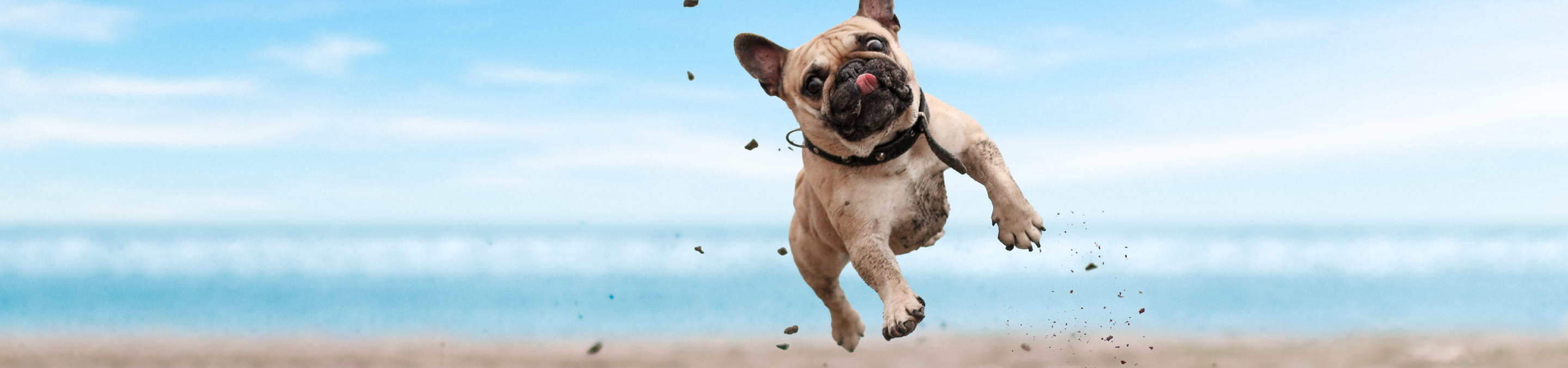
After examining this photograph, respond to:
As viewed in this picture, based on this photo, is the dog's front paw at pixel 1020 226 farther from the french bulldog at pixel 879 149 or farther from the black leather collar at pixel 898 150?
the black leather collar at pixel 898 150

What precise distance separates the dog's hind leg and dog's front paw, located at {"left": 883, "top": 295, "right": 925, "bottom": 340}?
143 cm

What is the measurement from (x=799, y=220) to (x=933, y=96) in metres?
1.25

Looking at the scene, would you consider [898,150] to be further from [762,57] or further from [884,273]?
[762,57]

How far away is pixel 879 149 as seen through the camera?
5.92 m

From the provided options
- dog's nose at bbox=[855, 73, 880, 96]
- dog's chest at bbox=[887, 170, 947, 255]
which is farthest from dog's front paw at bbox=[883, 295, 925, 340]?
dog's nose at bbox=[855, 73, 880, 96]

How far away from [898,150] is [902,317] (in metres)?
1.01

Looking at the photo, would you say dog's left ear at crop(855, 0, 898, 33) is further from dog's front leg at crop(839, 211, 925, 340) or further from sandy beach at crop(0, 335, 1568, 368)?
sandy beach at crop(0, 335, 1568, 368)

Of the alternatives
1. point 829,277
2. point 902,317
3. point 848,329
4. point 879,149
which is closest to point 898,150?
point 879,149

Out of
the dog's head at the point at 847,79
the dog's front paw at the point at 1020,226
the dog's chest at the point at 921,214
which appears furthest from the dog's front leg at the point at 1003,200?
the dog's head at the point at 847,79

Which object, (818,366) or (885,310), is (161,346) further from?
(885,310)

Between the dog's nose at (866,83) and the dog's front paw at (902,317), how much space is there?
1.06 meters

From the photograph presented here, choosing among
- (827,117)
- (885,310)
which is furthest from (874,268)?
(827,117)

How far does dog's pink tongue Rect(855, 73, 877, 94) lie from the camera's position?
5262 millimetres

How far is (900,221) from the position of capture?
6.33 meters
